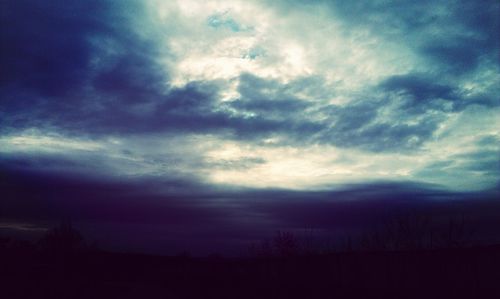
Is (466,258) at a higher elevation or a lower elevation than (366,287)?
higher

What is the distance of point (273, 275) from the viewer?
3569cm

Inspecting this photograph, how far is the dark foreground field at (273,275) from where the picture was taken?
818 inches

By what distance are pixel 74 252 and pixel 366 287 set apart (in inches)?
1183

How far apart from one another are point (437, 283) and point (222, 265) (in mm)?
20552

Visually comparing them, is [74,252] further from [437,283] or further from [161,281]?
[437,283]

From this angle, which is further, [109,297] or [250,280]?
[250,280]

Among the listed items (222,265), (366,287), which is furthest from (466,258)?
(222,265)

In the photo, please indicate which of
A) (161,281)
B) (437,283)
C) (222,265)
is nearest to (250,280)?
(222,265)

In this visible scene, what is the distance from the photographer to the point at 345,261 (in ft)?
95.5

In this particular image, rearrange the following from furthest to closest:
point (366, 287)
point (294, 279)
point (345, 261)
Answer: point (294, 279), point (345, 261), point (366, 287)

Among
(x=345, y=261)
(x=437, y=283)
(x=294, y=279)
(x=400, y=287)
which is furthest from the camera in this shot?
(x=294, y=279)

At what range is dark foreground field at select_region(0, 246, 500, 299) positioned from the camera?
20766 millimetres

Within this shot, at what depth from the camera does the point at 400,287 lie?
81.1 feet

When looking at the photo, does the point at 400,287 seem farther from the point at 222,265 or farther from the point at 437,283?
the point at 222,265
